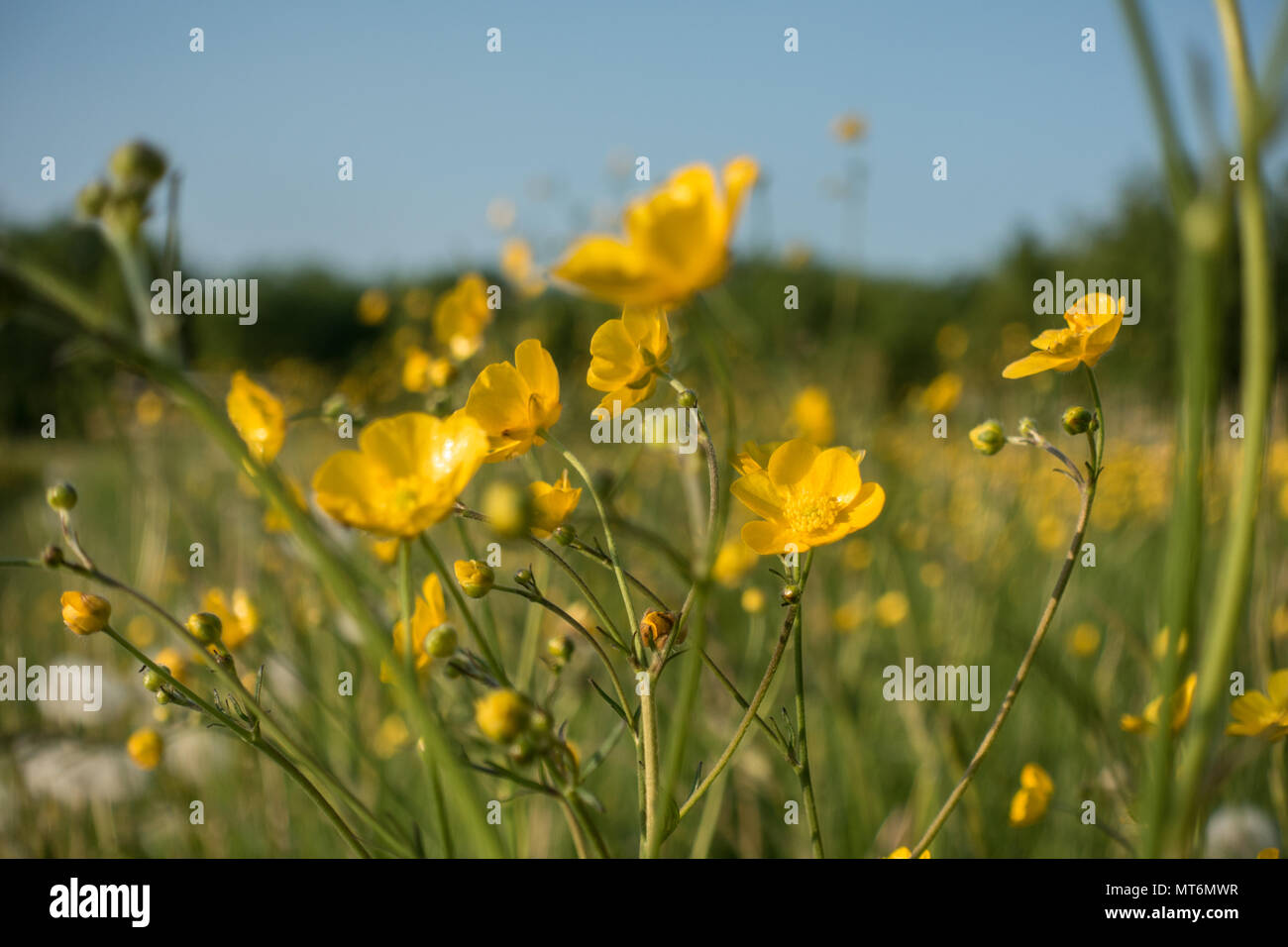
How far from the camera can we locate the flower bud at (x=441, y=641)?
458 mm

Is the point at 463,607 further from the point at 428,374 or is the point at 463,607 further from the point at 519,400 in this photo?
the point at 428,374

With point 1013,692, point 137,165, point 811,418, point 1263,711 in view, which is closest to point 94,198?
point 137,165

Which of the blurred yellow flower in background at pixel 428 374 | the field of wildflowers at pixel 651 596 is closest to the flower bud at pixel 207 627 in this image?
the field of wildflowers at pixel 651 596

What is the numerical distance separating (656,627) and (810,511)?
16 centimetres

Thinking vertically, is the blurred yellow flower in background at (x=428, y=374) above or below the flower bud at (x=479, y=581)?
above

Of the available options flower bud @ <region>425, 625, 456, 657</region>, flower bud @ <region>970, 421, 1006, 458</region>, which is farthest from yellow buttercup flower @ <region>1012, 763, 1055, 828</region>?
flower bud @ <region>425, 625, 456, 657</region>

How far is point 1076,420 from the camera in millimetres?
598

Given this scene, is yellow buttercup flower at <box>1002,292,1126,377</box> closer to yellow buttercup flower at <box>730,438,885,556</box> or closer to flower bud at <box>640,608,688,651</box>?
yellow buttercup flower at <box>730,438,885,556</box>

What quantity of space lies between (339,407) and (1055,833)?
1.34 meters

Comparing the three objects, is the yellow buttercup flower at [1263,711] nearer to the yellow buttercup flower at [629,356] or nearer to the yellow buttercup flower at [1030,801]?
the yellow buttercup flower at [1030,801]

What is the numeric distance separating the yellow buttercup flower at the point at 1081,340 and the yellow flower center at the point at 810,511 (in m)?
0.14

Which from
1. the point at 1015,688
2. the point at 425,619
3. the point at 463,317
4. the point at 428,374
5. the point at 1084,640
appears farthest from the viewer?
the point at 1084,640

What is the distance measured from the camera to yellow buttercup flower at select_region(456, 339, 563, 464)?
57 cm
